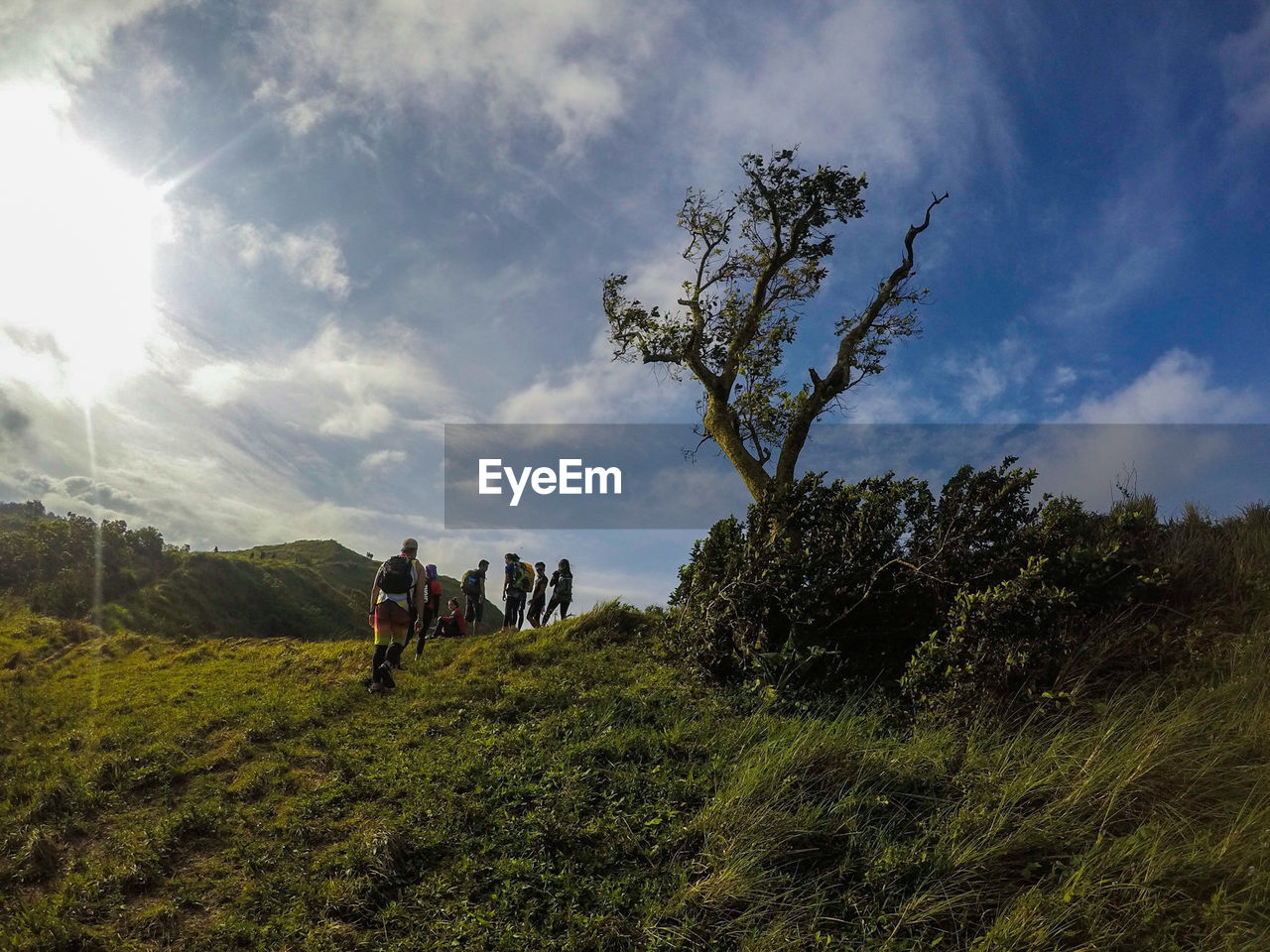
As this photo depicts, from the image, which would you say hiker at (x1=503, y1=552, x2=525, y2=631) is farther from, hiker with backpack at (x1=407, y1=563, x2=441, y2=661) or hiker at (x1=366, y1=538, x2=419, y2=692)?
hiker at (x1=366, y1=538, x2=419, y2=692)

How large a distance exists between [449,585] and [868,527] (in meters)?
67.0

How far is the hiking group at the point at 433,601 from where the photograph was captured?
37.9ft

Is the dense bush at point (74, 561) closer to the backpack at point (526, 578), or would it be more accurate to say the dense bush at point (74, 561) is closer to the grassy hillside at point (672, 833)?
the backpack at point (526, 578)

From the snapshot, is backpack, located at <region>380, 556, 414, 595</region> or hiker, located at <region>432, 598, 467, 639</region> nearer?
backpack, located at <region>380, 556, 414, 595</region>

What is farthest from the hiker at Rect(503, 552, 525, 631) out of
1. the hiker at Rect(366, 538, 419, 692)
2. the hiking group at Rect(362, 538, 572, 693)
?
the hiker at Rect(366, 538, 419, 692)

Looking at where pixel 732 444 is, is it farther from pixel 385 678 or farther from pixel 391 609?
pixel 385 678

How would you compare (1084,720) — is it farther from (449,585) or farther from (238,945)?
(449,585)

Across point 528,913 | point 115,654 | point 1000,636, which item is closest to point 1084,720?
point 1000,636

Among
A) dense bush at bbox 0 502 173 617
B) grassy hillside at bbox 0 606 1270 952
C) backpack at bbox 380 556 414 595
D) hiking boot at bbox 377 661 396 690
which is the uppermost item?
dense bush at bbox 0 502 173 617

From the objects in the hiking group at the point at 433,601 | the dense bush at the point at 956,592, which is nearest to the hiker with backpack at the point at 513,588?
the hiking group at the point at 433,601

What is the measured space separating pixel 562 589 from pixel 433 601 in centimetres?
347

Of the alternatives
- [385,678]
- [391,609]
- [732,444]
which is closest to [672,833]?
[385,678]

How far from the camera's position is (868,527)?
8898 mm

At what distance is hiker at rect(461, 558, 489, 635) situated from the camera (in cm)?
1897
